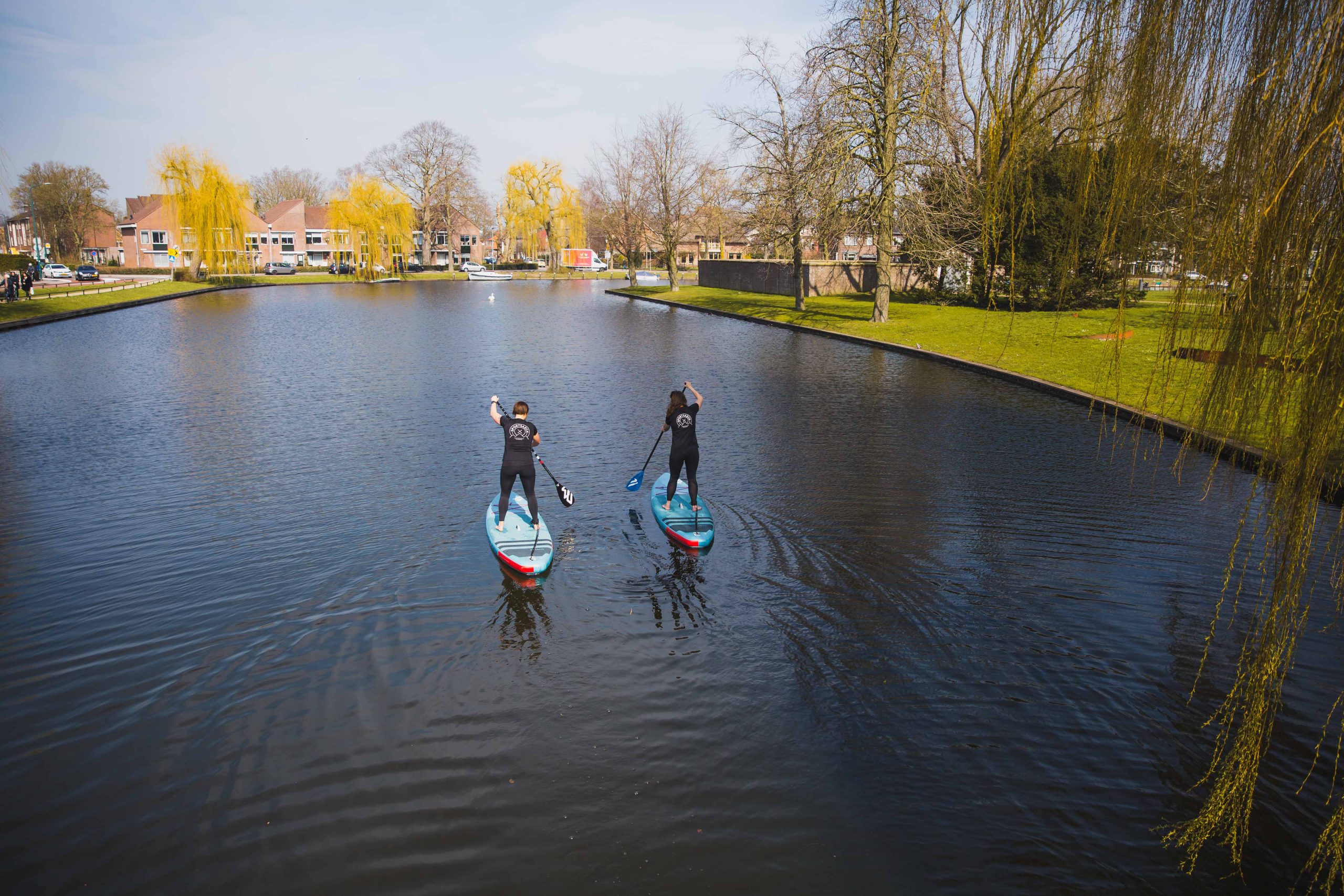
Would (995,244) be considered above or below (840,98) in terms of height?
below

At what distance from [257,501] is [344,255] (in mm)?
103654

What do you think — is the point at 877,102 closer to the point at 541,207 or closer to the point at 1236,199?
the point at 1236,199

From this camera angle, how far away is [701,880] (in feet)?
17.2

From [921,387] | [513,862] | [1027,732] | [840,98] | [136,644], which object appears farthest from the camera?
[840,98]

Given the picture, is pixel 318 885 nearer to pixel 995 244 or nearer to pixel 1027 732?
pixel 1027 732

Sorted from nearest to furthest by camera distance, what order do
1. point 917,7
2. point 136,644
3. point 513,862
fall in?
point 513,862 < point 136,644 < point 917,7

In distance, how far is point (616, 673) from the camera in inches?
300

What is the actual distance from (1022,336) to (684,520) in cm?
2144

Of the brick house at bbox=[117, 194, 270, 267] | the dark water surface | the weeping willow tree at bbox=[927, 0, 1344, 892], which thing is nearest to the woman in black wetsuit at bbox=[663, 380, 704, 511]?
the dark water surface

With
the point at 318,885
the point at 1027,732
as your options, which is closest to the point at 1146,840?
the point at 1027,732

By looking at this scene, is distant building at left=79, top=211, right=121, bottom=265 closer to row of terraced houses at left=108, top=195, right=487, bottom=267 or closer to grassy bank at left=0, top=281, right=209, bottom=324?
row of terraced houses at left=108, top=195, right=487, bottom=267

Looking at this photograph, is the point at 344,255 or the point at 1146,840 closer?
the point at 1146,840

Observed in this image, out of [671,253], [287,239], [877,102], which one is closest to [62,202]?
[287,239]

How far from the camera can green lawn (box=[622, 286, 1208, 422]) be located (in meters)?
18.5
